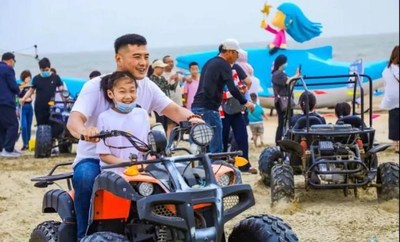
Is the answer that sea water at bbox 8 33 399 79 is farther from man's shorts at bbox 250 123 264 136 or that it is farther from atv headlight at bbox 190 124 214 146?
atv headlight at bbox 190 124 214 146


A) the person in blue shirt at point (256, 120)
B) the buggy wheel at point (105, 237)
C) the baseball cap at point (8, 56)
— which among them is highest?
the baseball cap at point (8, 56)

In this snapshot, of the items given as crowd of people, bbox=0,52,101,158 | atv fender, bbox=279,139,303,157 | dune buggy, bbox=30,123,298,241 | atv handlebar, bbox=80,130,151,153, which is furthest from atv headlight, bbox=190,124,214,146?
crowd of people, bbox=0,52,101,158

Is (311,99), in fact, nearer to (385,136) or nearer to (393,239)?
(393,239)

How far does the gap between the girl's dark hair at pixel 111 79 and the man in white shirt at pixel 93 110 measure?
31mm

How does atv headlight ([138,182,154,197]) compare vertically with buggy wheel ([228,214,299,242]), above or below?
above

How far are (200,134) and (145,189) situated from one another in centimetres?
39

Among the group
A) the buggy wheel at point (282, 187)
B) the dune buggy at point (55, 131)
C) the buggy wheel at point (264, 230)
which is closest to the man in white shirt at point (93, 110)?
the buggy wheel at point (264, 230)

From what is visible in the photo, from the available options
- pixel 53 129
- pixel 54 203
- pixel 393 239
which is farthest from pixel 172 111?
pixel 53 129

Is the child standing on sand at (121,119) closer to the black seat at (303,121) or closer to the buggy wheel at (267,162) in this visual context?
the black seat at (303,121)

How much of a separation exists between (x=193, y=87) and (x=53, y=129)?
7.13 ft

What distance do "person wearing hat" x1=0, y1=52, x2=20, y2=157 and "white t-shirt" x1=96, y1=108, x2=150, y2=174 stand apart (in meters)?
7.19

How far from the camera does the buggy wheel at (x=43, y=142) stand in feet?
35.0

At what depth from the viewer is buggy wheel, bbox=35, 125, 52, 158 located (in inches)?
420

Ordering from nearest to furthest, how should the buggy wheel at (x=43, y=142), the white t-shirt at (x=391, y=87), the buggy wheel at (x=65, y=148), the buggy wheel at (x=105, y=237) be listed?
the buggy wheel at (x=105, y=237) < the white t-shirt at (x=391, y=87) < the buggy wheel at (x=43, y=142) < the buggy wheel at (x=65, y=148)
